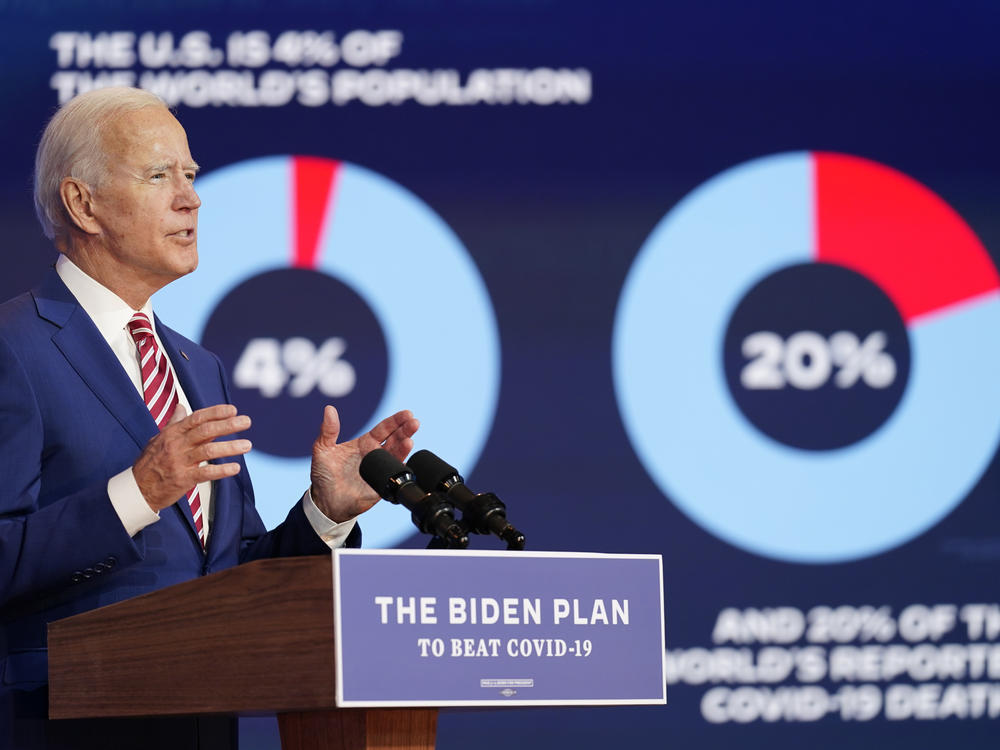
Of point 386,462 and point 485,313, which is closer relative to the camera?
point 386,462

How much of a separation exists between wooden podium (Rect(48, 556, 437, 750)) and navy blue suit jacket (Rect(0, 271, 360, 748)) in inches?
5.7

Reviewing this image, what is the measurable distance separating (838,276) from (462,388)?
1097 mm

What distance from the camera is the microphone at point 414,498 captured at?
1.68m

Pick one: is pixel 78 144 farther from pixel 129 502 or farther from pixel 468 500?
pixel 468 500

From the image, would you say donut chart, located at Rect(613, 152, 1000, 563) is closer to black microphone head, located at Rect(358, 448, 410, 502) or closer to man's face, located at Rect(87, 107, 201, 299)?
man's face, located at Rect(87, 107, 201, 299)

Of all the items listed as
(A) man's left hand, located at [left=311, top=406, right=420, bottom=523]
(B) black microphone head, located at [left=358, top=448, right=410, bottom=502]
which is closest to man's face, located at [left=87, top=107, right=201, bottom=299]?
(A) man's left hand, located at [left=311, top=406, right=420, bottom=523]

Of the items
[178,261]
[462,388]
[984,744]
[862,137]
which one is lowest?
[984,744]

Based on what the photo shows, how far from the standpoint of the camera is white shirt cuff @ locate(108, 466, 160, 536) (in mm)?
1931

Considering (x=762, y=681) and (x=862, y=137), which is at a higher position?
(x=862, y=137)

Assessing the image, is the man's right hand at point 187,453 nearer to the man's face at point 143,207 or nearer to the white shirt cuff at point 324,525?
the white shirt cuff at point 324,525

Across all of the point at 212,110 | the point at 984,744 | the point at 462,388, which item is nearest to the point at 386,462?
the point at 462,388

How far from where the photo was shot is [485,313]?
3736 millimetres

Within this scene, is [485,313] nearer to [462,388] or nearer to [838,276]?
[462,388]

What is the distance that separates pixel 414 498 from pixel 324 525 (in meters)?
0.58
